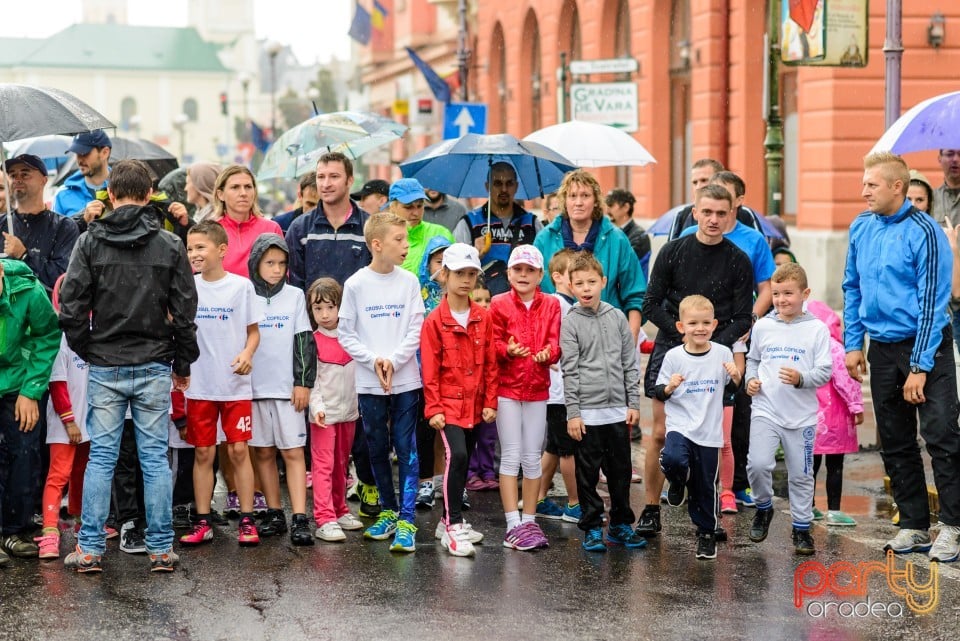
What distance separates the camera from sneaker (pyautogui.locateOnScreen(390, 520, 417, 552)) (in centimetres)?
762

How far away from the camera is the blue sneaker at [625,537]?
7766 millimetres

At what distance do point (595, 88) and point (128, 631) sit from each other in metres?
11.4

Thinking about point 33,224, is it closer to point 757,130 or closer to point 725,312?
point 725,312

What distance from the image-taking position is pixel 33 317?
7.48 meters

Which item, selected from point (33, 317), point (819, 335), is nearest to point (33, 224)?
point (33, 317)

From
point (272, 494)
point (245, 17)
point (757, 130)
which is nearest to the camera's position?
point (272, 494)

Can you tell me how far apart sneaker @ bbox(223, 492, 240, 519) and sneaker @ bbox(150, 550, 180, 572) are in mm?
1245

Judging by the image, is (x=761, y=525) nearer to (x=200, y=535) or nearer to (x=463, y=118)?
(x=200, y=535)

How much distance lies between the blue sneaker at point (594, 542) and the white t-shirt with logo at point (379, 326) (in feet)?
4.11

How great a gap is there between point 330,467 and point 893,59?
500cm

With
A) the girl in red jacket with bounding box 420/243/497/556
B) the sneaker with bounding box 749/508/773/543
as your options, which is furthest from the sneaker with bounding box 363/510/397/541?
the sneaker with bounding box 749/508/773/543

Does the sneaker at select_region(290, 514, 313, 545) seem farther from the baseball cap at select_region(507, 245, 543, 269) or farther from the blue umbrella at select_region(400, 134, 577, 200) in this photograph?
the blue umbrella at select_region(400, 134, 577, 200)

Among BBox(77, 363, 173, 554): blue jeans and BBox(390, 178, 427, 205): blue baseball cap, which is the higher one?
BBox(390, 178, 427, 205): blue baseball cap

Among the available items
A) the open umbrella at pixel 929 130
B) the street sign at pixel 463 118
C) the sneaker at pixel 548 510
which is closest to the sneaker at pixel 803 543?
the sneaker at pixel 548 510
